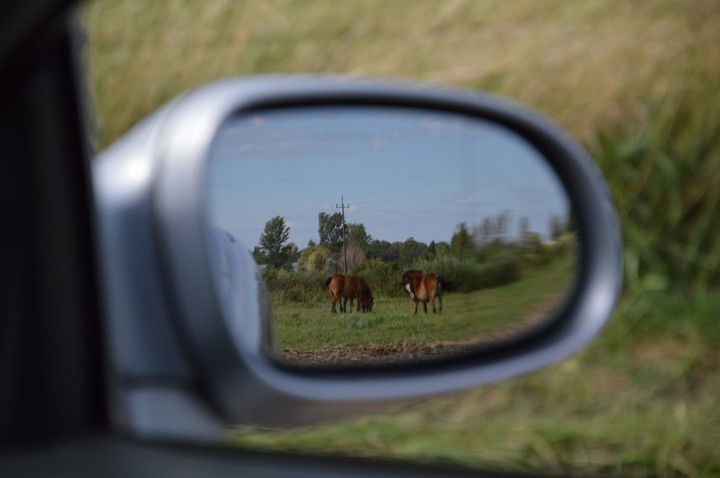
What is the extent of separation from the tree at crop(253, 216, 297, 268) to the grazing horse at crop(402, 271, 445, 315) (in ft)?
0.54

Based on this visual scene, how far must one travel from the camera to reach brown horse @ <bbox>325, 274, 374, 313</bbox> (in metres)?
1.35

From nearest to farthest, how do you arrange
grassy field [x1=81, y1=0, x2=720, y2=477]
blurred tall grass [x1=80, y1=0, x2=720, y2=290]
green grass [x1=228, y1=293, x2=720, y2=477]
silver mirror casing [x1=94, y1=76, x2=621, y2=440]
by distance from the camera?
silver mirror casing [x1=94, y1=76, x2=621, y2=440] < green grass [x1=228, y1=293, x2=720, y2=477] < grassy field [x1=81, y1=0, x2=720, y2=477] < blurred tall grass [x1=80, y1=0, x2=720, y2=290]

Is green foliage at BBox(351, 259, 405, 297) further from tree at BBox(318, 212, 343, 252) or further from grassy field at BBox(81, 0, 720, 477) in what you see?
grassy field at BBox(81, 0, 720, 477)

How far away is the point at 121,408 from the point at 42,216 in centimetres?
24

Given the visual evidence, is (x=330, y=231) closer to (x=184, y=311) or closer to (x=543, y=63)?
(x=184, y=311)

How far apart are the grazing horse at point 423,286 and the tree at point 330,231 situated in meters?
0.10

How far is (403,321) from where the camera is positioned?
1.44 meters

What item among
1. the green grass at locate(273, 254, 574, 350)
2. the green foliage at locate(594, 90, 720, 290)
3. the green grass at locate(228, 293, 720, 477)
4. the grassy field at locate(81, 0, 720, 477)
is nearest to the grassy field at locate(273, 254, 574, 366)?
the green grass at locate(273, 254, 574, 350)

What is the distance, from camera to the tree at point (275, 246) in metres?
1.34

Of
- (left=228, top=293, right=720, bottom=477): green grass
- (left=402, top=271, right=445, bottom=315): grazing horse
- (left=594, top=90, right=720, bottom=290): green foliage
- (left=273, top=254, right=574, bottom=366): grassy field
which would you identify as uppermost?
(left=594, top=90, right=720, bottom=290): green foliage

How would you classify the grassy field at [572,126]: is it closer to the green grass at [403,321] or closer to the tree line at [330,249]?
the green grass at [403,321]

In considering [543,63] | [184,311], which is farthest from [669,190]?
[184,311]

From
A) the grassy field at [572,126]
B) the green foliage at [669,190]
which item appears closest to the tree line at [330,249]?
the grassy field at [572,126]

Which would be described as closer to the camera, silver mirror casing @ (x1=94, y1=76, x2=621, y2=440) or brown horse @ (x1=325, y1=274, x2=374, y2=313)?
silver mirror casing @ (x1=94, y1=76, x2=621, y2=440)
